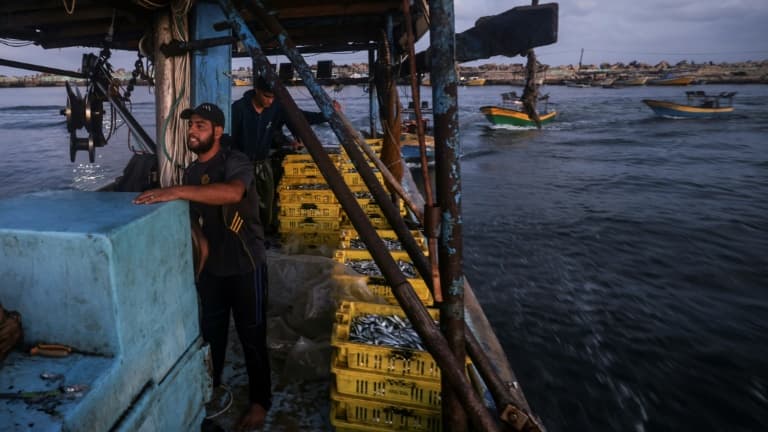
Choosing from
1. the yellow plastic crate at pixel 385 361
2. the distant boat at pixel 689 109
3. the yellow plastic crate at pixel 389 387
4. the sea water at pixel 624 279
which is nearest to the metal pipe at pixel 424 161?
the yellow plastic crate at pixel 385 361

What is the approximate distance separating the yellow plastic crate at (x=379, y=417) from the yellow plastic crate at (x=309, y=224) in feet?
13.1

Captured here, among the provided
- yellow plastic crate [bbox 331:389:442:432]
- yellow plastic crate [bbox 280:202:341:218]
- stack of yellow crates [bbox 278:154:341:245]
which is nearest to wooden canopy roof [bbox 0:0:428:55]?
stack of yellow crates [bbox 278:154:341:245]

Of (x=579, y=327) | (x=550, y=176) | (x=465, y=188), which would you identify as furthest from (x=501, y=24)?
(x=550, y=176)

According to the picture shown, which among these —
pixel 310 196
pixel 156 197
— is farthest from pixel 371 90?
pixel 156 197

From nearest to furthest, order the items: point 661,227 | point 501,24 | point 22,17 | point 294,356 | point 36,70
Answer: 1. point 501,24
2. point 294,356
3. point 36,70
4. point 22,17
5. point 661,227

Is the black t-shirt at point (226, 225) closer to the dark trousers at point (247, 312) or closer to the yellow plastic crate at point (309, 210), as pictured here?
the dark trousers at point (247, 312)

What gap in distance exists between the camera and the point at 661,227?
41.4ft

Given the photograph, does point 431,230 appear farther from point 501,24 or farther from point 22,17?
point 22,17

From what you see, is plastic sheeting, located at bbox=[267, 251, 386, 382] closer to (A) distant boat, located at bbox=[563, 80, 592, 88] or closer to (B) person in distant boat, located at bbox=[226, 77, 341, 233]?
(B) person in distant boat, located at bbox=[226, 77, 341, 233]

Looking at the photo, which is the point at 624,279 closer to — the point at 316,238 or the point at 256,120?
the point at 316,238

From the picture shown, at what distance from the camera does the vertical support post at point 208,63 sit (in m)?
3.80

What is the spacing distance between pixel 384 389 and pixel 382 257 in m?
1.24

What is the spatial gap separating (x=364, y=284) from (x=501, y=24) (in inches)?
113

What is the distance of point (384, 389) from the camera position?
3.06 meters
